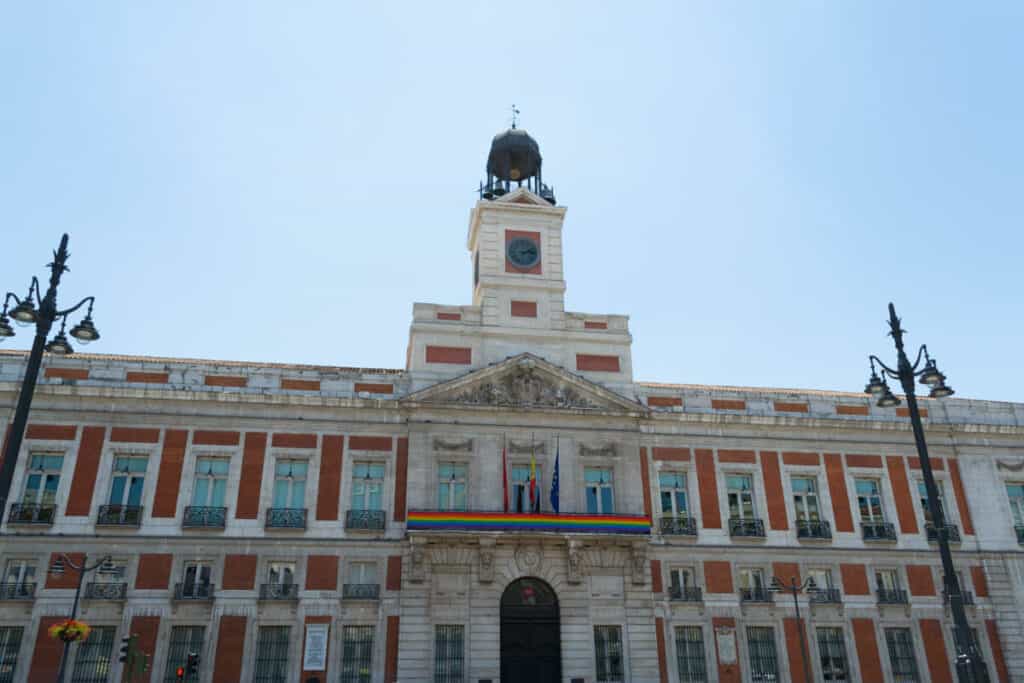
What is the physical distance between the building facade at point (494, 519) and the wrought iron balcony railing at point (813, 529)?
0.52ft

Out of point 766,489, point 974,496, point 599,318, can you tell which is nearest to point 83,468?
point 599,318

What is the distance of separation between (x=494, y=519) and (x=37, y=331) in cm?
1716

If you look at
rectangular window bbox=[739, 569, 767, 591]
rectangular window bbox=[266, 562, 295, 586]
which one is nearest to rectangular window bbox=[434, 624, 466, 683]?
rectangular window bbox=[266, 562, 295, 586]

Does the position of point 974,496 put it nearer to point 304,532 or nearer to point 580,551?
point 580,551

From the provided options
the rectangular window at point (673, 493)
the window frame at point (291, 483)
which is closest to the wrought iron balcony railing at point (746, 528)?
the rectangular window at point (673, 493)

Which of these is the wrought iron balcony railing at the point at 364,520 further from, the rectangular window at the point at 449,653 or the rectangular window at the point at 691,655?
the rectangular window at the point at 691,655

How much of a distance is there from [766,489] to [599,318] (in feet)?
30.2

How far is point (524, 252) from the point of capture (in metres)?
35.4

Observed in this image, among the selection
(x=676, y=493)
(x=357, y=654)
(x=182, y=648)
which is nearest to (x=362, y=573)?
(x=357, y=654)

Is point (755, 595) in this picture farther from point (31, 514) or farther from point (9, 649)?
point (31, 514)

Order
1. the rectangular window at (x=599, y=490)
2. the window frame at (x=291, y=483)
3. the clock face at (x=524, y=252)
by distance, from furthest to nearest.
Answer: the clock face at (x=524, y=252)
the rectangular window at (x=599, y=490)
the window frame at (x=291, y=483)

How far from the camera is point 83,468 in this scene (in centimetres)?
2862

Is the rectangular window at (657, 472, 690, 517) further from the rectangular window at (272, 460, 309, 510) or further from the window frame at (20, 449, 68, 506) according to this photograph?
the window frame at (20, 449, 68, 506)

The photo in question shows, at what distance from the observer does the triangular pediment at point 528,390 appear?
31.4m
